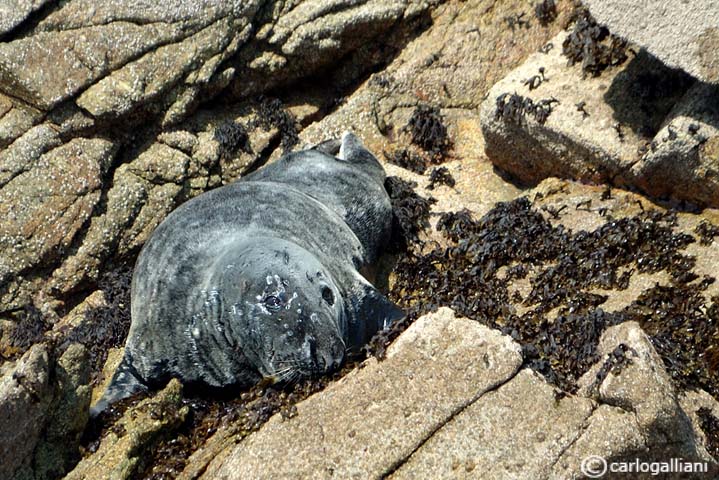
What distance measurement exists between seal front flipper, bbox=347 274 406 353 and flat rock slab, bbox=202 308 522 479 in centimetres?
68

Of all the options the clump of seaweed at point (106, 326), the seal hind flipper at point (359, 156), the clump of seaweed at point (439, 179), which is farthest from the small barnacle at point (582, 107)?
the clump of seaweed at point (106, 326)

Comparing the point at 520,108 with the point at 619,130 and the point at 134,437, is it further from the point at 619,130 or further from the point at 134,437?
the point at 134,437

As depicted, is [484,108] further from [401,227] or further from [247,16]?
[247,16]

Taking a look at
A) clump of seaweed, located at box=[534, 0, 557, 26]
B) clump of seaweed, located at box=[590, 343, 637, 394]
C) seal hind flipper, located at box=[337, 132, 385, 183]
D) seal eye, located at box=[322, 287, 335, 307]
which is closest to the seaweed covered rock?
seal eye, located at box=[322, 287, 335, 307]

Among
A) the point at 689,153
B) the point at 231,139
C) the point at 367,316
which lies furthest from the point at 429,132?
the point at 367,316

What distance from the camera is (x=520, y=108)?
8320 mm

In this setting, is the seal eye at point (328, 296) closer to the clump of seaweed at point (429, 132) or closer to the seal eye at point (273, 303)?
the seal eye at point (273, 303)

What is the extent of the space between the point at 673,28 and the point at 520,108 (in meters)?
1.55

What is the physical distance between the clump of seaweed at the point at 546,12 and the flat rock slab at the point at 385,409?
4617mm

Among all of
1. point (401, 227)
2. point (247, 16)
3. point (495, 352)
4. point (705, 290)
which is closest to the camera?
point (495, 352)

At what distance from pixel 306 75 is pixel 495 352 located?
15.4ft

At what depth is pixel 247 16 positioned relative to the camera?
8883mm

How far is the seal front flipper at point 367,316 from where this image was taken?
6531mm

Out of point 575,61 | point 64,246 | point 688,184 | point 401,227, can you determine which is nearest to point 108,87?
point 64,246
